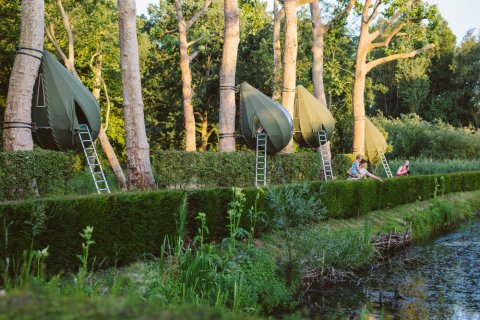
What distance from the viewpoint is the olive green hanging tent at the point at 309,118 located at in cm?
2181

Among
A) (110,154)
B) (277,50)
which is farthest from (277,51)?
(110,154)

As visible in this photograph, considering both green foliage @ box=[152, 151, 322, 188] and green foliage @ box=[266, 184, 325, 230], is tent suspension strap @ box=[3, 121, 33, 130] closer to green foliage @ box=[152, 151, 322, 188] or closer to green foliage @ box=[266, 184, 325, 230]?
green foliage @ box=[152, 151, 322, 188]

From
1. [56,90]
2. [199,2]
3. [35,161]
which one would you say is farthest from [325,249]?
[199,2]

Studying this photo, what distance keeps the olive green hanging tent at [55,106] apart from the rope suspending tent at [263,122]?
19.1ft

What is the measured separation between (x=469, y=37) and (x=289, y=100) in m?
38.9

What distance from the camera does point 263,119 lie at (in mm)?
18344

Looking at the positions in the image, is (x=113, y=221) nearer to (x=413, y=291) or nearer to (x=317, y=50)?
(x=413, y=291)

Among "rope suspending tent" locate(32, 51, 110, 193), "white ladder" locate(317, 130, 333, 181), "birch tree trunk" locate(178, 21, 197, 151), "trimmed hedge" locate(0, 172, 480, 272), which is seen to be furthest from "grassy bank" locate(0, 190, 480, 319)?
"birch tree trunk" locate(178, 21, 197, 151)

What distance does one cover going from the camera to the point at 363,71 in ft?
79.2

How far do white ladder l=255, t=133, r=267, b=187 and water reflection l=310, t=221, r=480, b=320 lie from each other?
18.7 ft

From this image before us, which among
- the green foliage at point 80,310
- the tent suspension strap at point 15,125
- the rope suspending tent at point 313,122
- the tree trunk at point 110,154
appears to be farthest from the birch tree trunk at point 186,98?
the green foliage at point 80,310

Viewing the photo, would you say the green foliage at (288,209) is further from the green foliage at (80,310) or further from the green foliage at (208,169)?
the green foliage at (80,310)

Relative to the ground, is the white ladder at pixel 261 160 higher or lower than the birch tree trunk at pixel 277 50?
lower

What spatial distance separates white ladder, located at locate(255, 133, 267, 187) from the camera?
16.4 m
